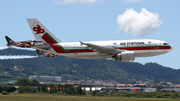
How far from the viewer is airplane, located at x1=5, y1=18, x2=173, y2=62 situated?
55.5 metres

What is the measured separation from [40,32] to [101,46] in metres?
14.0

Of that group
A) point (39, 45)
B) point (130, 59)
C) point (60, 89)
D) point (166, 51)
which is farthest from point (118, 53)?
point (60, 89)

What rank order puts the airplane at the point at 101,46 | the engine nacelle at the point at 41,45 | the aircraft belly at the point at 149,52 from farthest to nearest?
the aircraft belly at the point at 149,52, the engine nacelle at the point at 41,45, the airplane at the point at 101,46

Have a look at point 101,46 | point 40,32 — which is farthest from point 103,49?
point 40,32

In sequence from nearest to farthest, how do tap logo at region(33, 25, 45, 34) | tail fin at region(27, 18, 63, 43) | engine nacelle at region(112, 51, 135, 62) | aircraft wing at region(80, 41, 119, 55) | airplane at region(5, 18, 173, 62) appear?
aircraft wing at region(80, 41, 119, 55)
engine nacelle at region(112, 51, 135, 62)
airplane at region(5, 18, 173, 62)
tail fin at region(27, 18, 63, 43)
tap logo at region(33, 25, 45, 34)

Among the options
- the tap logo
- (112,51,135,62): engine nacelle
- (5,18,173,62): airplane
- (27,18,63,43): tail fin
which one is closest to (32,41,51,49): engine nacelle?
(5,18,173,62): airplane

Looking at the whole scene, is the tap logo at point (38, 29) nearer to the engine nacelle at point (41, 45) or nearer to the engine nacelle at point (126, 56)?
the engine nacelle at point (41, 45)

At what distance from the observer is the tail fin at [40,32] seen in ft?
189

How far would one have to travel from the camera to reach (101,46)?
5469 centimetres

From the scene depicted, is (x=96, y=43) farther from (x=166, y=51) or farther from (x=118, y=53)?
(x=166, y=51)

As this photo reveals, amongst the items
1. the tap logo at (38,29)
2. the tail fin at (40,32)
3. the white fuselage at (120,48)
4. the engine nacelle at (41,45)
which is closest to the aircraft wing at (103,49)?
the white fuselage at (120,48)

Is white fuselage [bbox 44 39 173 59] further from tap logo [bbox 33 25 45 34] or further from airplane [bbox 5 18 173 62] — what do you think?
tap logo [bbox 33 25 45 34]

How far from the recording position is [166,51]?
57281 mm

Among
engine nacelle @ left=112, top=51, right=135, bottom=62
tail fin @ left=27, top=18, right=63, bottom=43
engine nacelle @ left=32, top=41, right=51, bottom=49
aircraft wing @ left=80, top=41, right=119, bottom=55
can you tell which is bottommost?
engine nacelle @ left=112, top=51, right=135, bottom=62
